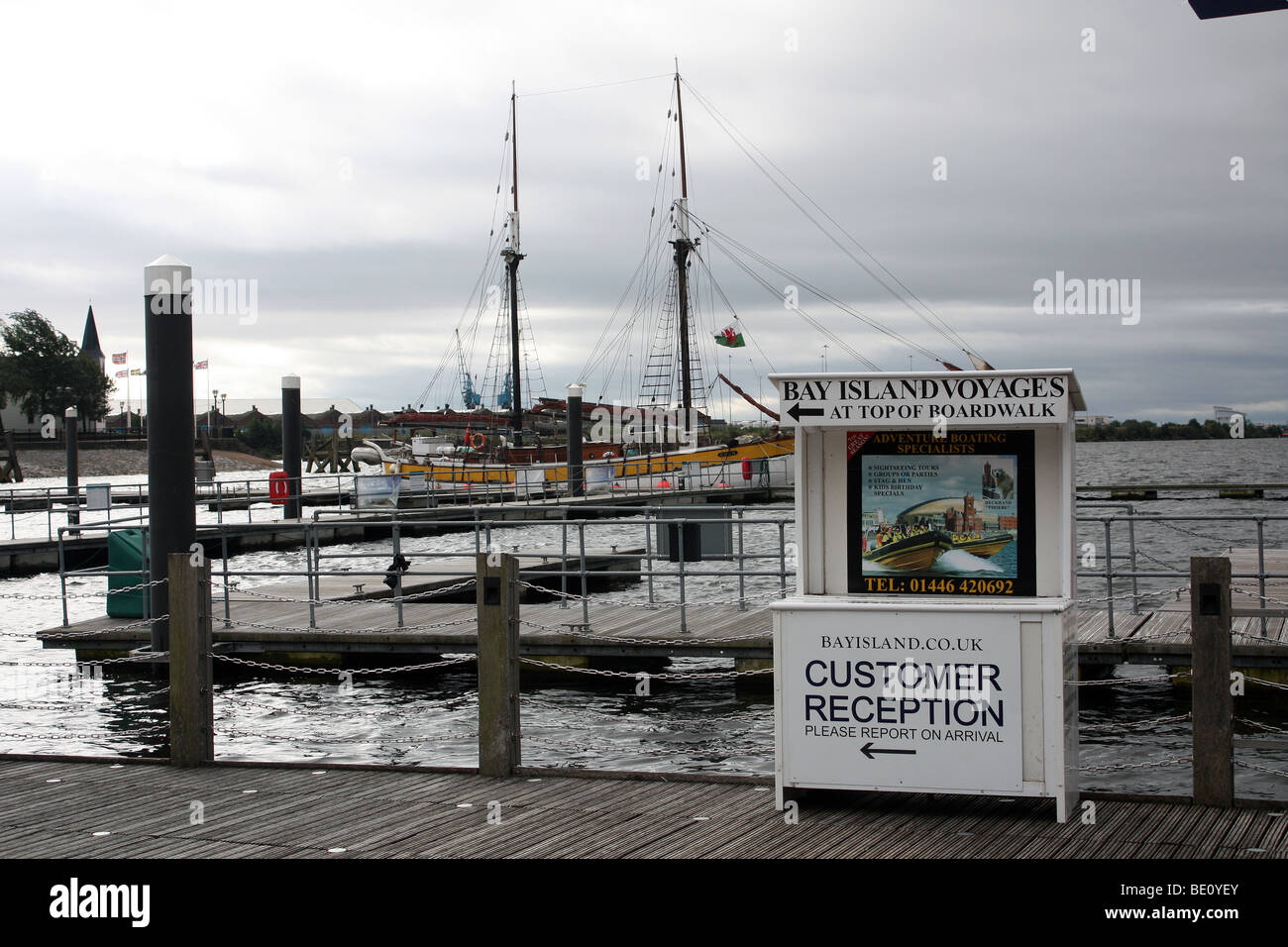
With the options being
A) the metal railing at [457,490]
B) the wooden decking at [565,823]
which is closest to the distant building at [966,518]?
the wooden decking at [565,823]

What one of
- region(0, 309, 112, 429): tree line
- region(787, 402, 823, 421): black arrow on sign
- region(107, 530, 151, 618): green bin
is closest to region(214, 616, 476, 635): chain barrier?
region(107, 530, 151, 618): green bin

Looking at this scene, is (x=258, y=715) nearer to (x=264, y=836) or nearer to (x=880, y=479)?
(x=264, y=836)

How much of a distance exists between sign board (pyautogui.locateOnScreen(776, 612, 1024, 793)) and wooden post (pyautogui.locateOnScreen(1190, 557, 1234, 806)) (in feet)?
3.25

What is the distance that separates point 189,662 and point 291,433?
3619 centimetres

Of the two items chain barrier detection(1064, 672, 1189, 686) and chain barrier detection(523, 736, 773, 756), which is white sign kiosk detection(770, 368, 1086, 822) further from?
chain barrier detection(523, 736, 773, 756)

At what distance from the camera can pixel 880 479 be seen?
22.7ft

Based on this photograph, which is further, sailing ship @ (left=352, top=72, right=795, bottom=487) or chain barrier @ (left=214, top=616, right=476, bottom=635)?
sailing ship @ (left=352, top=72, right=795, bottom=487)

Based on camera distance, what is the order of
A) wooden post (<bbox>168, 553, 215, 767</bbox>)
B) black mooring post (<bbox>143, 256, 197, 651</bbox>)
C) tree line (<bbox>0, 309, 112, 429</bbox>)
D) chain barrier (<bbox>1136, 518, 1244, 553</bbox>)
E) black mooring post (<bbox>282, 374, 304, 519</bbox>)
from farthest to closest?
tree line (<bbox>0, 309, 112, 429</bbox>)
black mooring post (<bbox>282, 374, 304, 519</bbox>)
black mooring post (<bbox>143, 256, 197, 651</bbox>)
chain barrier (<bbox>1136, 518, 1244, 553</bbox>)
wooden post (<bbox>168, 553, 215, 767</bbox>)

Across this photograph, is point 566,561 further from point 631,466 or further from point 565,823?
point 631,466

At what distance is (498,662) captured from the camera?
777 cm

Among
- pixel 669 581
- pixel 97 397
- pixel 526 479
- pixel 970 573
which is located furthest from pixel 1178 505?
pixel 97 397

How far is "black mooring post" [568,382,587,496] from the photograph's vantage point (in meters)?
51.1

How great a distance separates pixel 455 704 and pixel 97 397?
132565 millimetres
